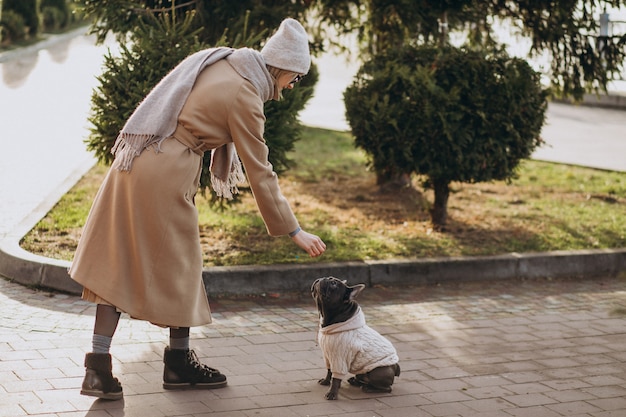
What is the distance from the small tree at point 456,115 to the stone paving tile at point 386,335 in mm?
1442

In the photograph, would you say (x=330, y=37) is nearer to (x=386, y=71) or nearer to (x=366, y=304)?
(x=386, y=71)

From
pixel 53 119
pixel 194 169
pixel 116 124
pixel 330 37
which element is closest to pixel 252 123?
pixel 194 169

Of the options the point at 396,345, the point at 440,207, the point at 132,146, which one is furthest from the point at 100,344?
the point at 440,207

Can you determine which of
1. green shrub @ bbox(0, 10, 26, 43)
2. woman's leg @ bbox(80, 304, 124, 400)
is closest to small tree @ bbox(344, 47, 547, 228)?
woman's leg @ bbox(80, 304, 124, 400)

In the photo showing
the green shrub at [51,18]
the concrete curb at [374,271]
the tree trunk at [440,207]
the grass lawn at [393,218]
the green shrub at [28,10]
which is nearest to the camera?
the concrete curb at [374,271]

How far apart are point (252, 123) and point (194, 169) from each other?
1.26 ft

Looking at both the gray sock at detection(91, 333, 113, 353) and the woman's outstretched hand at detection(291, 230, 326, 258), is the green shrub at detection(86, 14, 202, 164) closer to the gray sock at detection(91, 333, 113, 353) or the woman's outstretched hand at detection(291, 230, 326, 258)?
the gray sock at detection(91, 333, 113, 353)

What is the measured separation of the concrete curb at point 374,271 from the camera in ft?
24.0

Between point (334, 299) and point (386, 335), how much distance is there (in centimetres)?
147

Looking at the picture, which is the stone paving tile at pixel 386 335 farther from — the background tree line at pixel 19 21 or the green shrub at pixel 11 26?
the green shrub at pixel 11 26

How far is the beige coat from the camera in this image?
4.92m

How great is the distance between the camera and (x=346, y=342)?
524 cm

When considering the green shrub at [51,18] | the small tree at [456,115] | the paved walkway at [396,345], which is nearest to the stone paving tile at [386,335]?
the paved walkway at [396,345]

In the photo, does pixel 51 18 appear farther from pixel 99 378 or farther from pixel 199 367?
pixel 99 378
